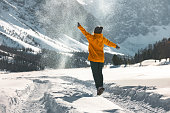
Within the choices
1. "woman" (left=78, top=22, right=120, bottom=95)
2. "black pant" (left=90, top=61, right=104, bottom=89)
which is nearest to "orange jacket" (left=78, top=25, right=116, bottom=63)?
"woman" (left=78, top=22, right=120, bottom=95)

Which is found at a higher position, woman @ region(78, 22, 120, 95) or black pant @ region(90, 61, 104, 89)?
woman @ region(78, 22, 120, 95)

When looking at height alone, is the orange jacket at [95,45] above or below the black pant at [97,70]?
above

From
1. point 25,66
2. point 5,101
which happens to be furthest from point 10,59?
point 5,101

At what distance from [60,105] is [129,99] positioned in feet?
12.9

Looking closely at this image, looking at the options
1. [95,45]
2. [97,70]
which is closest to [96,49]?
[95,45]

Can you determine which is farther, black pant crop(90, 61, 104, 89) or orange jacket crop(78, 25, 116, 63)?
black pant crop(90, 61, 104, 89)

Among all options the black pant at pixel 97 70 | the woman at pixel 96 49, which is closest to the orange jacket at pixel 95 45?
the woman at pixel 96 49

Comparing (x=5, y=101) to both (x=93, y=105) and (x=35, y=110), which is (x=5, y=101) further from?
(x=93, y=105)

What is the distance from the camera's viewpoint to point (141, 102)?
10320mm

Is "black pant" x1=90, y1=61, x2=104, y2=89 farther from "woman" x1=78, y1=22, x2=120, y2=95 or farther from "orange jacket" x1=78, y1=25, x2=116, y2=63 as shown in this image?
"orange jacket" x1=78, y1=25, x2=116, y2=63

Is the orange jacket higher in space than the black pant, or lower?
higher

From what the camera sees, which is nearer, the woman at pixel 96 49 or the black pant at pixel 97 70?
the woman at pixel 96 49

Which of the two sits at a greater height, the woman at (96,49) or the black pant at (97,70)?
the woman at (96,49)

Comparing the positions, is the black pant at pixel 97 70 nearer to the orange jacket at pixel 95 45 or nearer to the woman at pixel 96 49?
the woman at pixel 96 49
